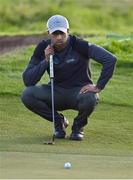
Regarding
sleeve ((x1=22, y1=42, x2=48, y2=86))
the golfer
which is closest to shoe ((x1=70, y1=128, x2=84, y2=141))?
the golfer

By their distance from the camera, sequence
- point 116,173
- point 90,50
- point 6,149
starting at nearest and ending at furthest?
point 116,173 → point 6,149 → point 90,50

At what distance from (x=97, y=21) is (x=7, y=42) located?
2101 centimetres

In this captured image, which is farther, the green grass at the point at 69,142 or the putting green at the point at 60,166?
the green grass at the point at 69,142

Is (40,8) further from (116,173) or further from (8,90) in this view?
(116,173)

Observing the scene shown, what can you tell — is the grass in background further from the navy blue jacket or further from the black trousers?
the navy blue jacket

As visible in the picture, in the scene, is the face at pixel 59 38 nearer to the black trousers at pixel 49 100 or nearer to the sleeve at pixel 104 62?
the sleeve at pixel 104 62

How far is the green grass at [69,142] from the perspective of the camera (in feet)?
27.0

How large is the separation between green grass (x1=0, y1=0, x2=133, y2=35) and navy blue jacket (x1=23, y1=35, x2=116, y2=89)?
109 ft

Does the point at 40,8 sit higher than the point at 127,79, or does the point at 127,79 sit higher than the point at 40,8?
the point at 127,79

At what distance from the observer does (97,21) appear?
48.8 metres

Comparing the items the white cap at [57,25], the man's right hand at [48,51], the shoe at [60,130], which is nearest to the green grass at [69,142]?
the shoe at [60,130]

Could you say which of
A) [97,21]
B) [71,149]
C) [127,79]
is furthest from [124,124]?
[97,21]

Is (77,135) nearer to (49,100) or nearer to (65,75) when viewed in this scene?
(49,100)

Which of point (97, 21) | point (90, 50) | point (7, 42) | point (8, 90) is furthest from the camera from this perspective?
point (97, 21)
